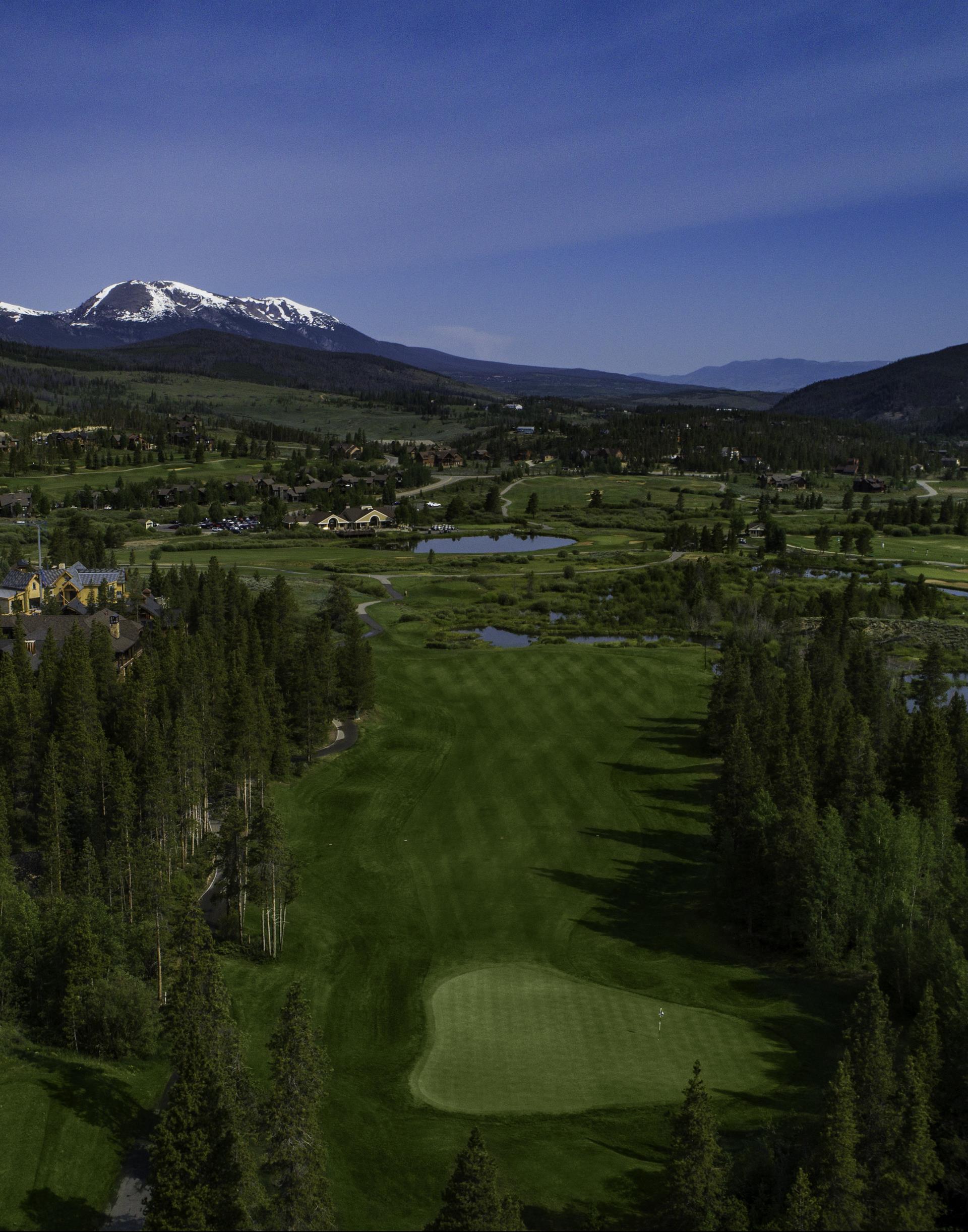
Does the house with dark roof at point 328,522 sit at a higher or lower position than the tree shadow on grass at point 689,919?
higher

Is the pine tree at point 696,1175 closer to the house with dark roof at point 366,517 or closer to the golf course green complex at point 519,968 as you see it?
the golf course green complex at point 519,968

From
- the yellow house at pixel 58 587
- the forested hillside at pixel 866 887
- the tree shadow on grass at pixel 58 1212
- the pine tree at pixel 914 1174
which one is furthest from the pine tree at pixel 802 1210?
the yellow house at pixel 58 587

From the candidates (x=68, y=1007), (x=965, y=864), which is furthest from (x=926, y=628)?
(x=68, y=1007)

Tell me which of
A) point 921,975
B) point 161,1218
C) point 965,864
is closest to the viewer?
point 161,1218

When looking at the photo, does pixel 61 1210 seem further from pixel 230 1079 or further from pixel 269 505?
pixel 269 505

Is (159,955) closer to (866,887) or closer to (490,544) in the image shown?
(866,887)
